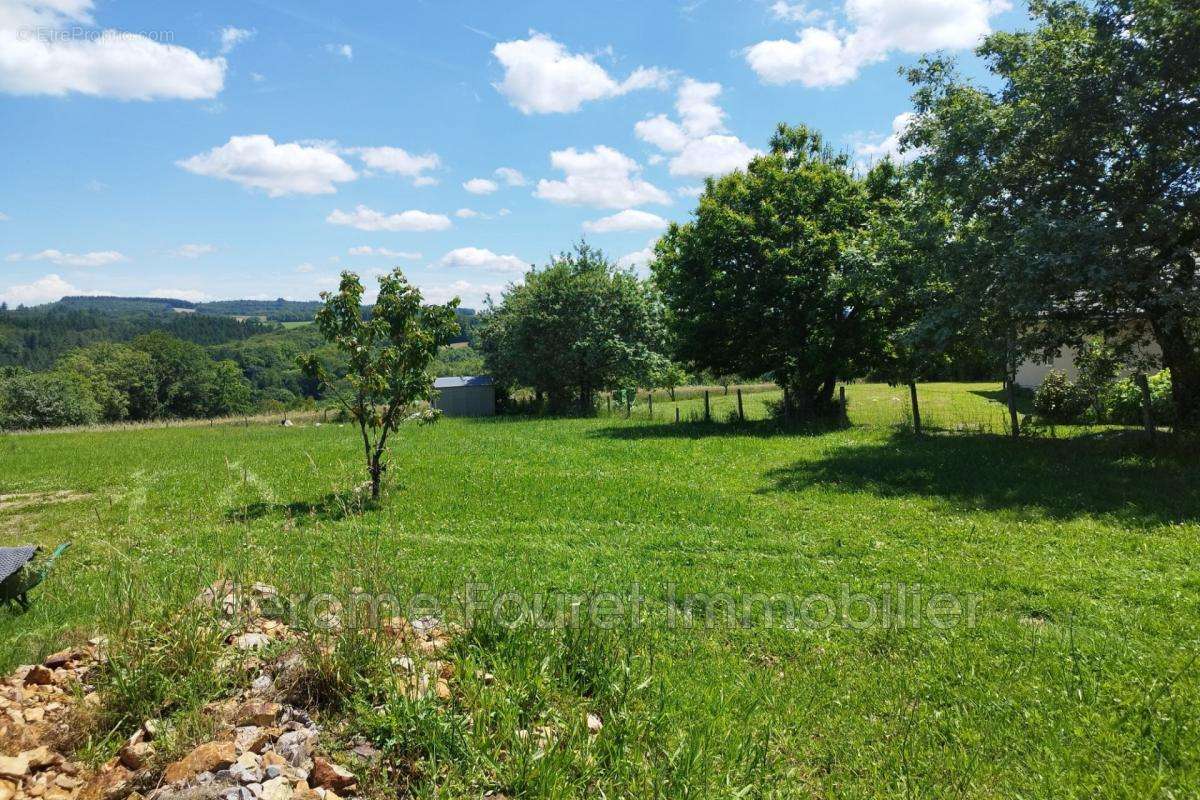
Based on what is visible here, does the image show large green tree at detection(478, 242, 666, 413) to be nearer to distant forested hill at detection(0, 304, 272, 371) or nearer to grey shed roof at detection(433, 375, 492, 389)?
grey shed roof at detection(433, 375, 492, 389)

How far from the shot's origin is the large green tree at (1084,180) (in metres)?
10.6

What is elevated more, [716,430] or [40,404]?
[40,404]

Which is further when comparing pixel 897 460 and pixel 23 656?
pixel 897 460

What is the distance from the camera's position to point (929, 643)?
16.0 feet

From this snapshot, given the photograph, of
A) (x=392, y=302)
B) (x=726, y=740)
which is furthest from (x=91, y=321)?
(x=726, y=740)

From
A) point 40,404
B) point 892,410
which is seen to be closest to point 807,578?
point 892,410

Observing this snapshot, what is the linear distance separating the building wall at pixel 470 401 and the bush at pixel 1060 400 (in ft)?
87.3

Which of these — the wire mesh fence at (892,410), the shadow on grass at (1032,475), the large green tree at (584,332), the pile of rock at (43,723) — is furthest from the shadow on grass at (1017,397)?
the pile of rock at (43,723)

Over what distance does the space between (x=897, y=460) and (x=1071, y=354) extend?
1474cm

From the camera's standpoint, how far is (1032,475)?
35.5 feet

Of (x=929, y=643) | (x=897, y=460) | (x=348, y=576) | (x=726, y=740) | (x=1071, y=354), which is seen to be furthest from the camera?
(x=1071, y=354)

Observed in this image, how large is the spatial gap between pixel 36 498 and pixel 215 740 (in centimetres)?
1343

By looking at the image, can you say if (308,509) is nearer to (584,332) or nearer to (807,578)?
(807,578)

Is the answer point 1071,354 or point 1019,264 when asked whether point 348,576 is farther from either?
point 1071,354
